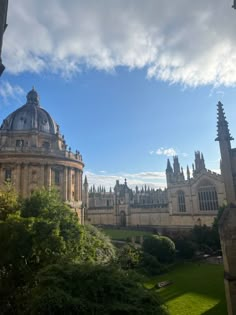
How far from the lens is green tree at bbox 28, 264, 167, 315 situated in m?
6.29

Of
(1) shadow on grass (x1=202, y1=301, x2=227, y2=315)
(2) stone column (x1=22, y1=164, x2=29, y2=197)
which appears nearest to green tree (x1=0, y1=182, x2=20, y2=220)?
(1) shadow on grass (x1=202, y1=301, x2=227, y2=315)

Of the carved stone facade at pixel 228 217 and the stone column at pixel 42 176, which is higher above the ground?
the stone column at pixel 42 176

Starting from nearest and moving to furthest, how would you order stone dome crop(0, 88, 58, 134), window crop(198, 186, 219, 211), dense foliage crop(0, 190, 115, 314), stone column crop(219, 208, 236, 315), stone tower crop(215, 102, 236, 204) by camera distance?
stone column crop(219, 208, 236, 315), dense foliage crop(0, 190, 115, 314), stone tower crop(215, 102, 236, 204), stone dome crop(0, 88, 58, 134), window crop(198, 186, 219, 211)

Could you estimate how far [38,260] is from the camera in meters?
12.4

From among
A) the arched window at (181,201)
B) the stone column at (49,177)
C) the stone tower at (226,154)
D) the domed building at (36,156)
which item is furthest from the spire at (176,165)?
the stone tower at (226,154)

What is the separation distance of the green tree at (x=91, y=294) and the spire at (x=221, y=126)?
27.1ft

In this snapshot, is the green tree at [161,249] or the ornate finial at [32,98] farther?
the ornate finial at [32,98]

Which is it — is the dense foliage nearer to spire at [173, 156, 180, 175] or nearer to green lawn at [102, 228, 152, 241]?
green lawn at [102, 228, 152, 241]

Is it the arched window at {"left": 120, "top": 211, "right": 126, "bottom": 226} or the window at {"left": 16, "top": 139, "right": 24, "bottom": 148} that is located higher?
the window at {"left": 16, "top": 139, "right": 24, "bottom": 148}

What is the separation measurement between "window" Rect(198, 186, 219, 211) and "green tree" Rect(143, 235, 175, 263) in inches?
940

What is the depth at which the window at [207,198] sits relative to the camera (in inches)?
1849

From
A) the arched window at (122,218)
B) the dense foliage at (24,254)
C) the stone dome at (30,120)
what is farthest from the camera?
the arched window at (122,218)

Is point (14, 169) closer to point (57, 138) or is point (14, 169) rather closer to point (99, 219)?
point (57, 138)

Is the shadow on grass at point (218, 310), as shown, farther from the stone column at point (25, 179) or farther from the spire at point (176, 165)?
the spire at point (176, 165)
